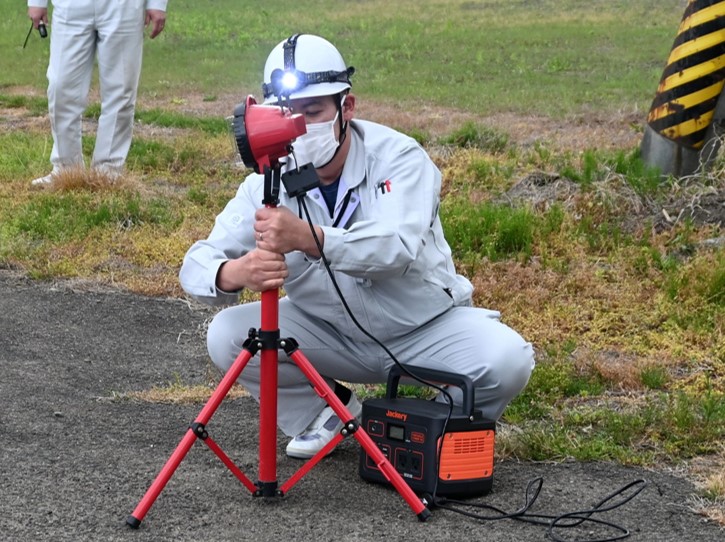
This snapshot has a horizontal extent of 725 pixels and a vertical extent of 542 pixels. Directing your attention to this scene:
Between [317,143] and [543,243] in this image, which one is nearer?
[317,143]

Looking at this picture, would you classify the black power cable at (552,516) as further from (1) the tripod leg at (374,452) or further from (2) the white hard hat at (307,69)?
(2) the white hard hat at (307,69)

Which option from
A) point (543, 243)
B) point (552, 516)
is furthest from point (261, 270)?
point (543, 243)

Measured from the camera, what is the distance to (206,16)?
78.7 feet

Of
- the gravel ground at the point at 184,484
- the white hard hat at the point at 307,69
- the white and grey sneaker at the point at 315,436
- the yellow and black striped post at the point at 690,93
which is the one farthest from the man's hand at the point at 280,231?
the yellow and black striped post at the point at 690,93

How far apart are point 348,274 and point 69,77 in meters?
5.13

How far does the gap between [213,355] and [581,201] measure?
3.55 m

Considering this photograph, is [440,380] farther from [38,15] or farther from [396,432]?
[38,15]

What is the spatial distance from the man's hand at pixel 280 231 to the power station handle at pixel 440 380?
2.30 feet

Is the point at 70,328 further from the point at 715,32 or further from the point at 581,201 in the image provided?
the point at 715,32

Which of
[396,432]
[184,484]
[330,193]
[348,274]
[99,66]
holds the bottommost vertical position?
[184,484]

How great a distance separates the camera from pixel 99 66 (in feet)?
28.3

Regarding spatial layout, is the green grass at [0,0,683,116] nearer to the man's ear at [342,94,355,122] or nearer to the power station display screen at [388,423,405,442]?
the man's ear at [342,94,355,122]

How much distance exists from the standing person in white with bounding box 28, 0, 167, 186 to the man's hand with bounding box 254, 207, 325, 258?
5.13 meters

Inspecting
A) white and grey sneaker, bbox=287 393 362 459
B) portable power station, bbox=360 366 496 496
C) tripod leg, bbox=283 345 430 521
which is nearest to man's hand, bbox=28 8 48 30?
white and grey sneaker, bbox=287 393 362 459
